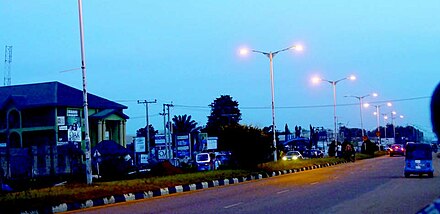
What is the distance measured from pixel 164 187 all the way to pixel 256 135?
15.4m

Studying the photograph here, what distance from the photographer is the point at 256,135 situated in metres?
41.1

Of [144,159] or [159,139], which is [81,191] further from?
[144,159]

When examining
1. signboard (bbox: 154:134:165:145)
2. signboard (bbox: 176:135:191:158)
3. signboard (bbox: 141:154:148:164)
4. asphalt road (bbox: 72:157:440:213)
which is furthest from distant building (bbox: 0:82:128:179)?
asphalt road (bbox: 72:157:440:213)

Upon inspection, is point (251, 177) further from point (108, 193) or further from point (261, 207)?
point (261, 207)

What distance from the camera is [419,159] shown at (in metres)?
31.7

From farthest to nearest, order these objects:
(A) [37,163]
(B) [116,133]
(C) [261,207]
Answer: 1. (B) [116,133]
2. (A) [37,163]
3. (C) [261,207]

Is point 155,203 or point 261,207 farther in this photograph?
point 155,203

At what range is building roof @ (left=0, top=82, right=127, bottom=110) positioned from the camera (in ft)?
199

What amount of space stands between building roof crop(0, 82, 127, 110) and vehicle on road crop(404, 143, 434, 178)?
3591 cm

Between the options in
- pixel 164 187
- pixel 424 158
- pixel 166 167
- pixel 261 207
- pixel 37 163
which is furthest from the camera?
pixel 37 163

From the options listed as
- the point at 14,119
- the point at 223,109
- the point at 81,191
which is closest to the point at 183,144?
the point at 14,119

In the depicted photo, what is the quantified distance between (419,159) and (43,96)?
1572 inches

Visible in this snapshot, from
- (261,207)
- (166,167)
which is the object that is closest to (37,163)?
(166,167)

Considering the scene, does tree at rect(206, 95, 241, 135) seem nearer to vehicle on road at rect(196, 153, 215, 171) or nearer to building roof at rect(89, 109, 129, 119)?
building roof at rect(89, 109, 129, 119)
